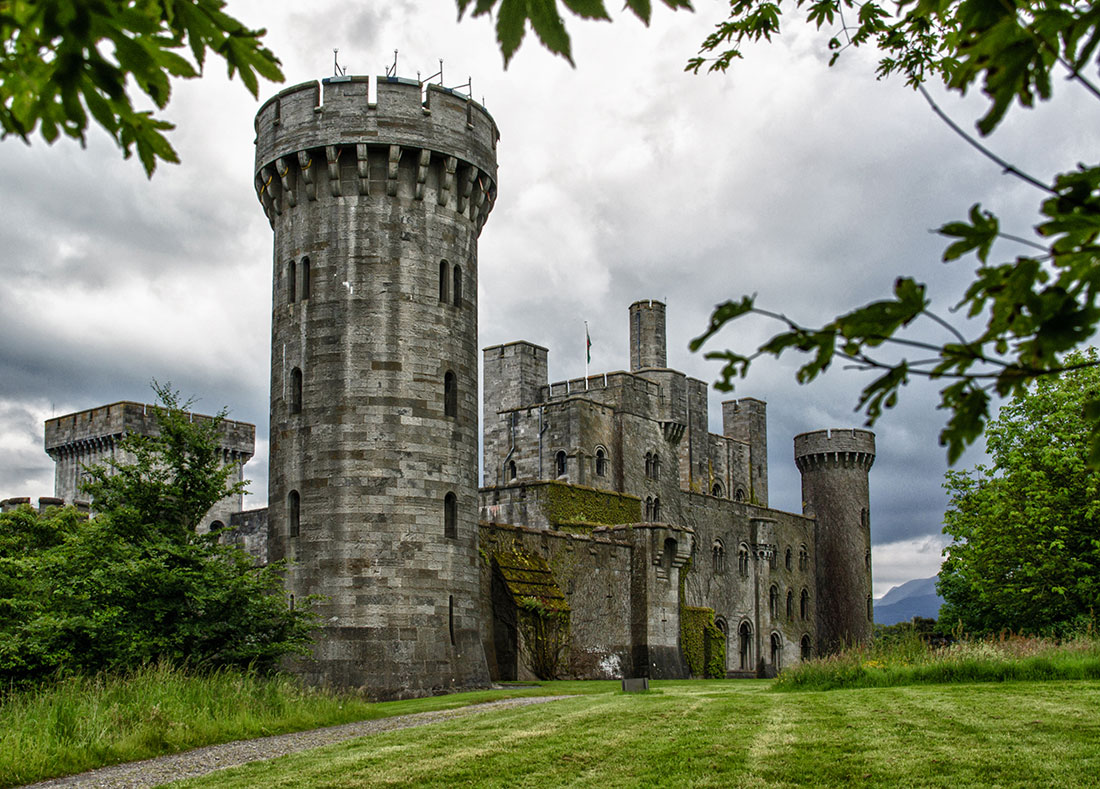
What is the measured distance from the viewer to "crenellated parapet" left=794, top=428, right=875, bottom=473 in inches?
2461

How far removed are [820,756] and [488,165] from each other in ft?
60.5

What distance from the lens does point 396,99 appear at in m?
24.9

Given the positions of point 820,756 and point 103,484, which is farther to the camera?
point 103,484

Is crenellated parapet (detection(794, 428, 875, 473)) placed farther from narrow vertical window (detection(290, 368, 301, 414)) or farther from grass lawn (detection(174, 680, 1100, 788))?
grass lawn (detection(174, 680, 1100, 788))

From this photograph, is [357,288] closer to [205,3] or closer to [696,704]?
[696,704]

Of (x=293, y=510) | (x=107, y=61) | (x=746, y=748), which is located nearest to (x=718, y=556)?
(x=293, y=510)

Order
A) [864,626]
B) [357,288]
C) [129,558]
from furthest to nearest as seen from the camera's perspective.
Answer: [864,626]
[357,288]
[129,558]

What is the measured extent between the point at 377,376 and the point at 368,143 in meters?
5.12

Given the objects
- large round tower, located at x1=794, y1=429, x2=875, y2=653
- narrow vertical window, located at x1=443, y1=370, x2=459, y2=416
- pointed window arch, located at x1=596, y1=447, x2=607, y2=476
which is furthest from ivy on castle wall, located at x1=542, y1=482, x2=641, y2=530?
large round tower, located at x1=794, y1=429, x2=875, y2=653

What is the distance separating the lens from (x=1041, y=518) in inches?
1241

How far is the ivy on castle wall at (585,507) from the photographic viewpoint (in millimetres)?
37594

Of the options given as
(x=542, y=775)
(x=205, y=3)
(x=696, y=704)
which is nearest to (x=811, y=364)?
(x=205, y=3)

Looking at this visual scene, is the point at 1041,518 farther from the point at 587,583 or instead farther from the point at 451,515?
the point at 451,515

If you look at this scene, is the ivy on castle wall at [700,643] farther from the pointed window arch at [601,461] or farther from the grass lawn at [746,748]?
the grass lawn at [746,748]
